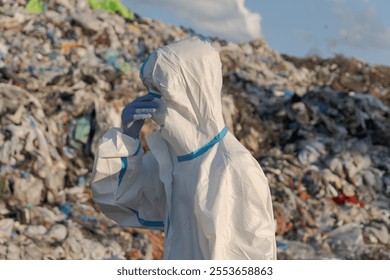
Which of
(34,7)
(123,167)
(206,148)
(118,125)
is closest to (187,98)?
(206,148)

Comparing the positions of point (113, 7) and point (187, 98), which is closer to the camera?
point (187, 98)

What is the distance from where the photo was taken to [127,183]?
2.56 meters

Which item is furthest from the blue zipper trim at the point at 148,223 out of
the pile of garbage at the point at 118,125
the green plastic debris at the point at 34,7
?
the green plastic debris at the point at 34,7

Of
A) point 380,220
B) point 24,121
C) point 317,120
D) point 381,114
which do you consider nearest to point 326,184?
point 380,220

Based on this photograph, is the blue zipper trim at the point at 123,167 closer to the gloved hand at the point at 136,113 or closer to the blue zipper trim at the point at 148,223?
the gloved hand at the point at 136,113

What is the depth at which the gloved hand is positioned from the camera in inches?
94.8

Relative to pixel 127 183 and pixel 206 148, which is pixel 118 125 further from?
pixel 206 148

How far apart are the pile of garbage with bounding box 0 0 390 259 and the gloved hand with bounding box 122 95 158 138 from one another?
453 cm

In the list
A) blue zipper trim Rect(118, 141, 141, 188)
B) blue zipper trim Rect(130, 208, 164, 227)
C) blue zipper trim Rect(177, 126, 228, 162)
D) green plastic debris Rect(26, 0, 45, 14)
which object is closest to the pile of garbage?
green plastic debris Rect(26, 0, 45, 14)

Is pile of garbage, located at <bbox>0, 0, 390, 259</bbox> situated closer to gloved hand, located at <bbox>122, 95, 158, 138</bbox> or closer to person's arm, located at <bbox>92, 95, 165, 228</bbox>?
person's arm, located at <bbox>92, 95, 165, 228</bbox>

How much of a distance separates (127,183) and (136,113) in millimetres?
280

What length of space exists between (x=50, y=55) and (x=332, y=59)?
703 cm

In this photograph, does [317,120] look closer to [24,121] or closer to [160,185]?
[24,121]

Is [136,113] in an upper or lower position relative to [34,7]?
lower
